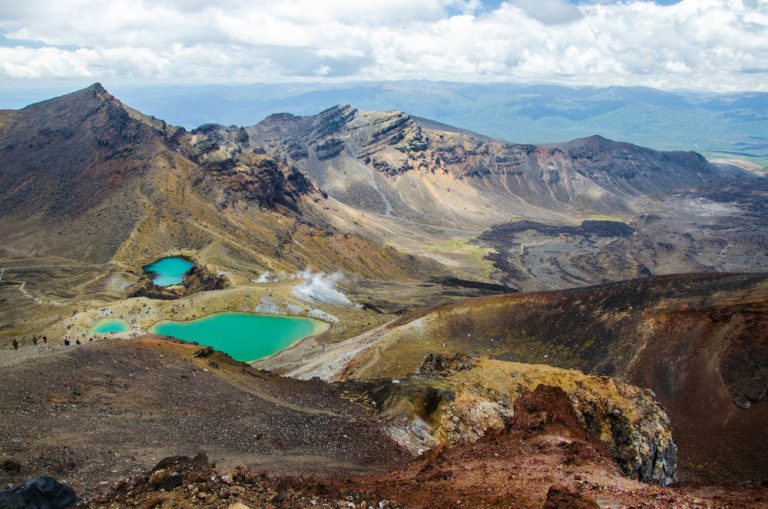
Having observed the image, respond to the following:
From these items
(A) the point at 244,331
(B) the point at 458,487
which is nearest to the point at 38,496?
(B) the point at 458,487

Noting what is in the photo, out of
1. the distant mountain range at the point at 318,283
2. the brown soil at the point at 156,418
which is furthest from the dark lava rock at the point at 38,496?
the distant mountain range at the point at 318,283

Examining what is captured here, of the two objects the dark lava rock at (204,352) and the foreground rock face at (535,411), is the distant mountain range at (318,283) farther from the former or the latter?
the dark lava rock at (204,352)

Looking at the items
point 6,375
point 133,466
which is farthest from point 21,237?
point 133,466

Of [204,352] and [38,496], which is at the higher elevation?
[38,496]

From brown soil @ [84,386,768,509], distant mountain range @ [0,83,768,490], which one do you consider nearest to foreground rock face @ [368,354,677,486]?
distant mountain range @ [0,83,768,490]

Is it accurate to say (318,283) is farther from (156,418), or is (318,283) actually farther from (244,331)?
(156,418)

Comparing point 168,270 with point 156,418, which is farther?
point 168,270

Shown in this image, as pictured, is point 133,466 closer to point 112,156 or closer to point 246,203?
point 246,203

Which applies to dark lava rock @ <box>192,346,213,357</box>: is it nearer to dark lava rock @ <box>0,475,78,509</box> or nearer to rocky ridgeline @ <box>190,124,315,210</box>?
dark lava rock @ <box>0,475,78,509</box>
